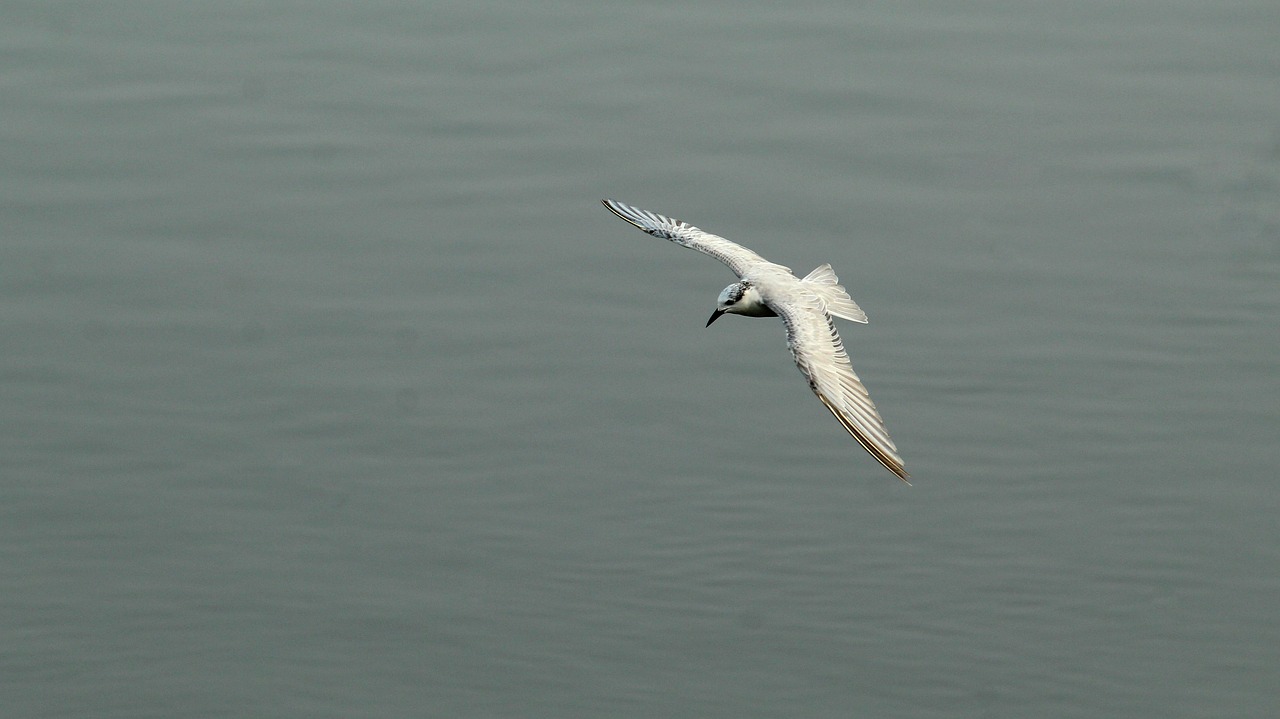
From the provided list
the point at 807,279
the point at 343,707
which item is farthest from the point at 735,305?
the point at 343,707

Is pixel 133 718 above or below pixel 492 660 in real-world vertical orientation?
below

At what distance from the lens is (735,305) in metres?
18.0

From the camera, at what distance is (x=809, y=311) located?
17094 mm

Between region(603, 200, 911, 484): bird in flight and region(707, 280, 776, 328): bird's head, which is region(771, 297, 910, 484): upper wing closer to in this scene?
region(603, 200, 911, 484): bird in flight

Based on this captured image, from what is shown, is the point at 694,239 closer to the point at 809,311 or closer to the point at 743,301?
the point at 743,301

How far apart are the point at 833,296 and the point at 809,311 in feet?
3.21

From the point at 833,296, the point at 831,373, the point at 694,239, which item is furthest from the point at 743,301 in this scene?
the point at 831,373

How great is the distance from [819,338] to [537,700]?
9.69 metres

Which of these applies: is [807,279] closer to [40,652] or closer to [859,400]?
[859,400]

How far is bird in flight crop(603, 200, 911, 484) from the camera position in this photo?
48.4ft

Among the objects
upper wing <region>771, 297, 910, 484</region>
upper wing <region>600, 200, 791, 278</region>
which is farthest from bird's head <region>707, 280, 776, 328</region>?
upper wing <region>600, 200, 791, 278</region>

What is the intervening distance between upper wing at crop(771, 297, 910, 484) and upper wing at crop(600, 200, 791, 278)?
1.86 m

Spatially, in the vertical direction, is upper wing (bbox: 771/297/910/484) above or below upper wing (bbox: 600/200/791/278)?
below

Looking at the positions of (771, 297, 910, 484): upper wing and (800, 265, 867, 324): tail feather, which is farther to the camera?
(800, 265, 867, 324): tail feather
